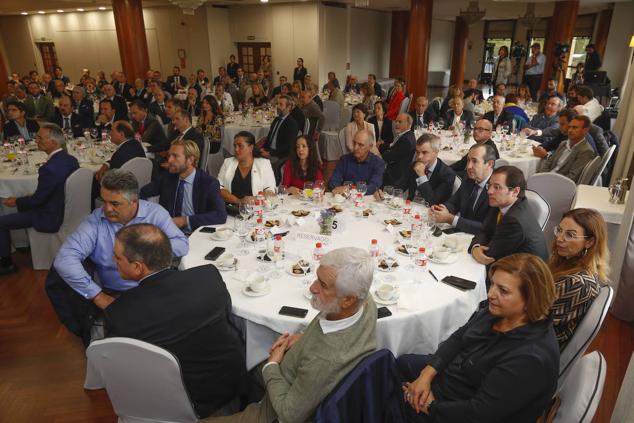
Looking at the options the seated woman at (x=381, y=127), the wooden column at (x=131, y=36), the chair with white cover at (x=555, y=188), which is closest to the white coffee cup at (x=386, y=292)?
the chair with white cover at (x=555, y=188)

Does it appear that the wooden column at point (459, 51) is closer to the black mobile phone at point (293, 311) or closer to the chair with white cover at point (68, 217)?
the chair with white cover at point (68, 217)

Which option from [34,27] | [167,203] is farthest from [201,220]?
[34,27]

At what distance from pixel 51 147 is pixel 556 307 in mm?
4535

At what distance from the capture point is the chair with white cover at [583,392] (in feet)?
5.00

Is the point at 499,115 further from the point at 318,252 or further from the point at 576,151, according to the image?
the point at 318,252

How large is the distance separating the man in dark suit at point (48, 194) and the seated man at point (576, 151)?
5536 millimetres

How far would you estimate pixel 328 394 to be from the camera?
5.62 feet

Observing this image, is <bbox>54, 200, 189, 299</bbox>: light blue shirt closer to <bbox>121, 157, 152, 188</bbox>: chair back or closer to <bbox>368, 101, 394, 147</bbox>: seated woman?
<bbox>121, 157, 152, 188</bbox>: chair back

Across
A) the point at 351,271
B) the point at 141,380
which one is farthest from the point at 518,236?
the point at 141,380

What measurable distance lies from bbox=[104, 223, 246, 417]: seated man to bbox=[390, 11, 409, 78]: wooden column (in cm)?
1987

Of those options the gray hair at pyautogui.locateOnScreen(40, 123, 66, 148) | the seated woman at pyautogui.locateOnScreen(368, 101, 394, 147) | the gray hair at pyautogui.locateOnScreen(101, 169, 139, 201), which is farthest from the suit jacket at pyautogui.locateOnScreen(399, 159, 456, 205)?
the gray hair at pyautogui.locateOnScreen(40, 123, 66, 148)

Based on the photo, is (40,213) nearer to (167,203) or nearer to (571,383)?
(167,203)

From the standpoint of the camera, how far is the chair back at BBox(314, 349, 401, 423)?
62.0 inches

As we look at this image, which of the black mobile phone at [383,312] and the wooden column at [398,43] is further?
the wooden column at [398,43]
